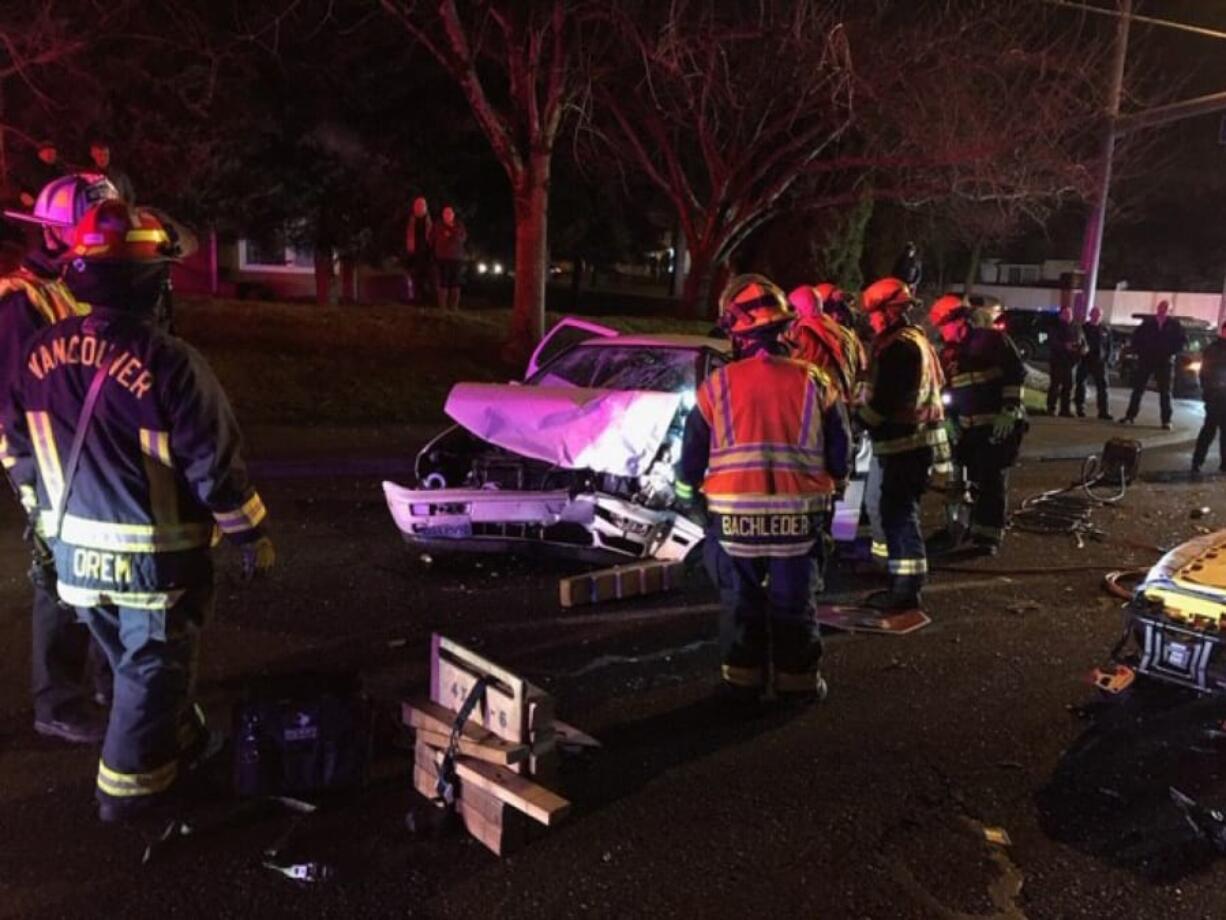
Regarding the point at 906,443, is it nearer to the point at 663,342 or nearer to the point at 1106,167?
the point at 663,342

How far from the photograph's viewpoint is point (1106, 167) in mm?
16969

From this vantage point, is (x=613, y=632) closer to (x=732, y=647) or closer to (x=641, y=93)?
(x=732, y=647)

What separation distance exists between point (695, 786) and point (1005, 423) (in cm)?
451

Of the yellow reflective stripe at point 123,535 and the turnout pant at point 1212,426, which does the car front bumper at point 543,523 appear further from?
the turnout pant at point 1212,426

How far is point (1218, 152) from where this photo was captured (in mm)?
39562

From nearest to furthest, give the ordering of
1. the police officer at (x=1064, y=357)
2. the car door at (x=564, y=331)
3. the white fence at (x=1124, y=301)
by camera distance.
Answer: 1. the car door at (x=564, y=331)
2. the police officer at (x=1064, y=357)
3. the white fence at (x=1124, y=301)

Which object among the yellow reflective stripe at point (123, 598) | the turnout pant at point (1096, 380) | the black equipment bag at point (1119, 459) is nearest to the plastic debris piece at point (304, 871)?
the yellow reflective stripe at point (123, 598)

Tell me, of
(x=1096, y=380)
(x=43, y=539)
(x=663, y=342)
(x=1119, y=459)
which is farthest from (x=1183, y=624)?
(x=1096, y=380)

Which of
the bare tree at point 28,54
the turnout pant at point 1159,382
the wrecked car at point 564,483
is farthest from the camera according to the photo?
the turnout pant at point 1159,382

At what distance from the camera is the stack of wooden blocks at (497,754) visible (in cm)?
343

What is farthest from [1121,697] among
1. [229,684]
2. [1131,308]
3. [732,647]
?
[1131,308]

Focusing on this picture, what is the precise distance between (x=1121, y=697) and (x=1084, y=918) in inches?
78.3

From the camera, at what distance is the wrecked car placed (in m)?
6.16

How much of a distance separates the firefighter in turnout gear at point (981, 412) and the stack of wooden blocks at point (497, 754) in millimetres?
4852
